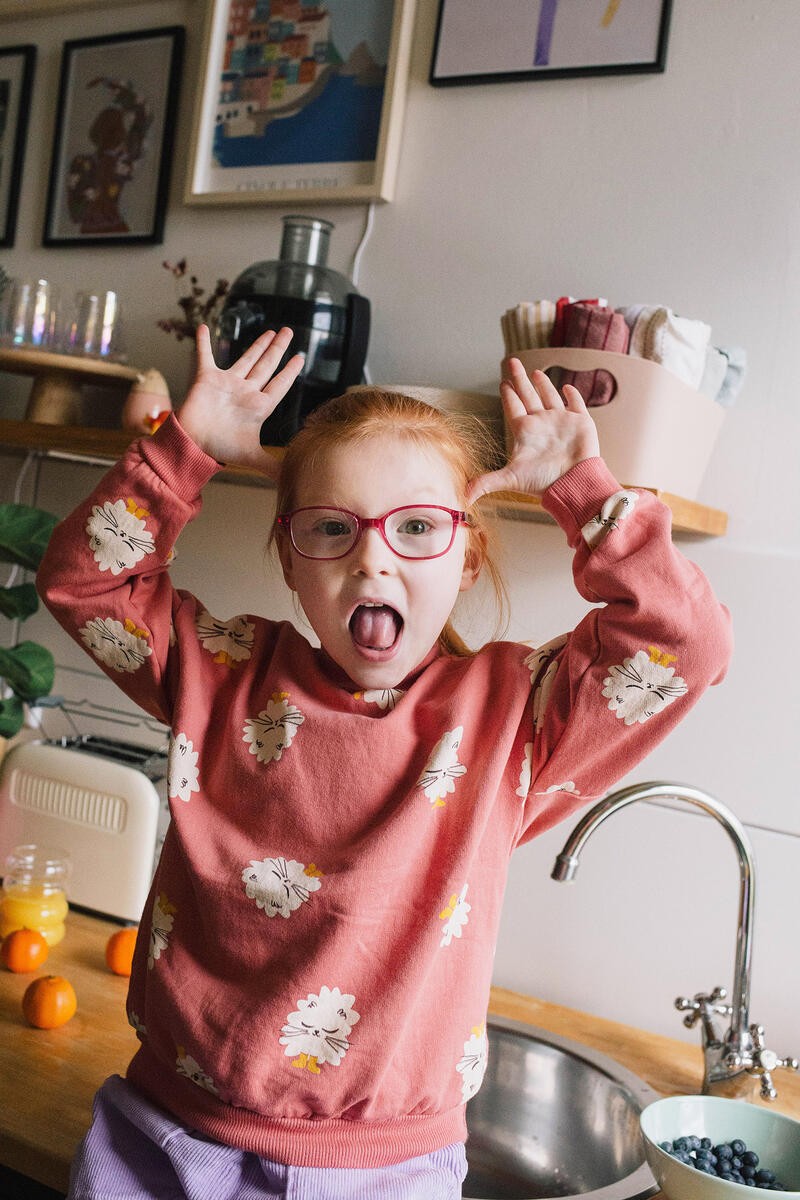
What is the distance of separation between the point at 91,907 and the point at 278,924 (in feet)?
2.31

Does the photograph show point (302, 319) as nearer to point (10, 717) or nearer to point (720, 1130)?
point (10, 717)

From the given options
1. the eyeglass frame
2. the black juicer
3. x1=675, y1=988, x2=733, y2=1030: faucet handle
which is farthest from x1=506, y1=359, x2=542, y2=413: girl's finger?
x1=675, y1=988, x2=733, y2=1030: faucet handle

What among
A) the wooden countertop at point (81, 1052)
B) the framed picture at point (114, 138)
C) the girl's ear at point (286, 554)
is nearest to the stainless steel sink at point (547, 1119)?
the wooden countertop at point (81, 1052)

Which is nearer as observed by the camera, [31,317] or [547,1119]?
[547,1119]

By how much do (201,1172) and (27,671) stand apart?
0.82 metres

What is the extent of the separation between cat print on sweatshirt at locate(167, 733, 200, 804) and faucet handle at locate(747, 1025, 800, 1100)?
635mm

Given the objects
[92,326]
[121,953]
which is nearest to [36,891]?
[121,953]

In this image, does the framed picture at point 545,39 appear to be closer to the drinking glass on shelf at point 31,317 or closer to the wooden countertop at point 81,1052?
the drinking glass on shelf at point 31,317

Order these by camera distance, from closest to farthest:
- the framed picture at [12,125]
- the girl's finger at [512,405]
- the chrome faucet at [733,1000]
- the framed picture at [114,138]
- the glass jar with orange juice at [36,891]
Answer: the girl's finger at [512,405] → the chrome faucet at [733,1000] → the glass jar with orange juice at [36,891] → the framed picture at [114,138] → the framed picture at [12,125]

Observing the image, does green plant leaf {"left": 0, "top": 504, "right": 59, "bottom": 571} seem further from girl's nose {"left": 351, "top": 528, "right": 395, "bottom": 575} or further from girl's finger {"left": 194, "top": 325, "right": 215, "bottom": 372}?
girl's nose {"left": 351, "top": 528, "right": 395, "bottom": 575}

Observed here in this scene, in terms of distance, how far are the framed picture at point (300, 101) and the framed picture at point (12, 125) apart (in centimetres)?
37

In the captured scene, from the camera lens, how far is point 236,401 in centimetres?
101

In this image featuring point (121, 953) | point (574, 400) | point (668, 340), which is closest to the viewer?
point (574, 400)

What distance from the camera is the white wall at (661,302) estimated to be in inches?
49.9
